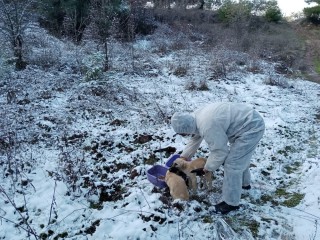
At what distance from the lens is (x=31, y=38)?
9.84 meters

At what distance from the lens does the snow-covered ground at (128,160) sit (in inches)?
137

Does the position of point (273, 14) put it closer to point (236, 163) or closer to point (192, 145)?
point (192, 145)

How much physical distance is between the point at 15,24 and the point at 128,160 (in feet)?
17.7

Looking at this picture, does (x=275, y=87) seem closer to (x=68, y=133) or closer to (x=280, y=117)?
(x=280, y=117)

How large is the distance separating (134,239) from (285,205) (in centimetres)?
203

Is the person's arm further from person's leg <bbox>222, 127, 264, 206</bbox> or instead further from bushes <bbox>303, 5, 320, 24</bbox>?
bushes <bbox>303, 5, 320, 24</bbox>

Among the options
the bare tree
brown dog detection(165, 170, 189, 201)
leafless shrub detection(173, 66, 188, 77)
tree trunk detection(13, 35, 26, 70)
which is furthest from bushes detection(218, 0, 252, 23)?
brown dog detection(165, 170, 189, 201)

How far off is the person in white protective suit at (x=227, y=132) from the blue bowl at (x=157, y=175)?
2.29 feet

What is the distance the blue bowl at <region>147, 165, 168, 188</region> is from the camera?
3.91 meters

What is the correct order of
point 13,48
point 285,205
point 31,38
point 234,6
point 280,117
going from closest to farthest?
point 285,205 < point 280,117 < point 13,48 < point 31,38 < point 234,6

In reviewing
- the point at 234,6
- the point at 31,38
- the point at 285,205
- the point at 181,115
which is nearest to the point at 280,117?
the point at 285,205

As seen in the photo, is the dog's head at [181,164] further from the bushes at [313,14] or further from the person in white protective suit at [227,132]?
the bushes at [313,14]

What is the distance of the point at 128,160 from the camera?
15.6ft

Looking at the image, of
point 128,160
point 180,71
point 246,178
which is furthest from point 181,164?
point 180,71
